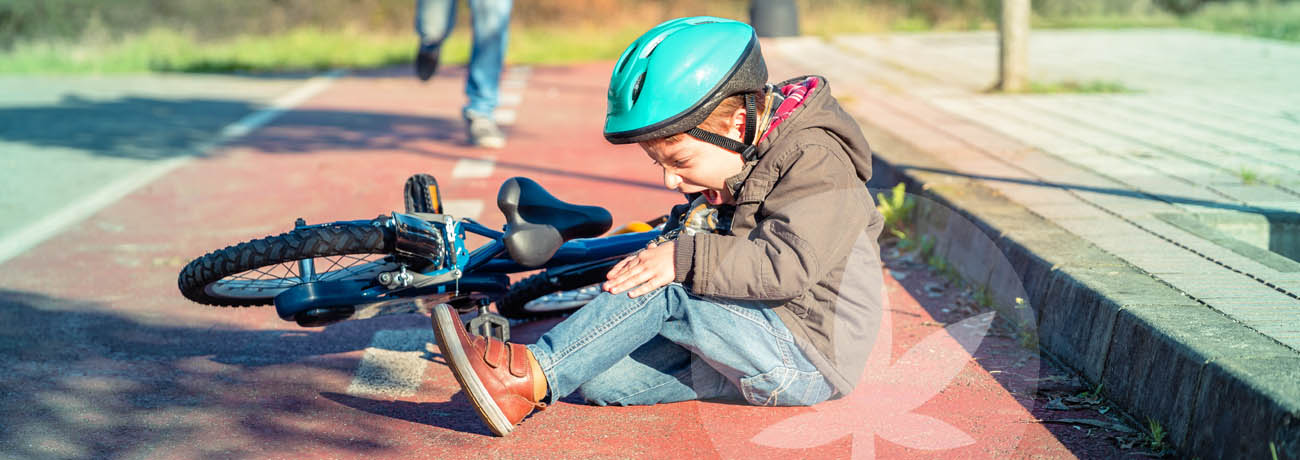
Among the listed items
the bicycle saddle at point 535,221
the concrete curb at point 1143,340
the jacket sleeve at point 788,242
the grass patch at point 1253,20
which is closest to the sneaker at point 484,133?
the concrete curb at point 1143,340

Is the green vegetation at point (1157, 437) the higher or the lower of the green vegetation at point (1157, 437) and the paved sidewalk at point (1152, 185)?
the lower

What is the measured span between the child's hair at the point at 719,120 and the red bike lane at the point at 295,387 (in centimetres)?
79

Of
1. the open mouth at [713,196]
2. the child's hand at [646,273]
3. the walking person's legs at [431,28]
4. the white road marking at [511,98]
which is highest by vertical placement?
the walking person's legs at [431,28]

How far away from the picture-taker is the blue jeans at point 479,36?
7.05 meters

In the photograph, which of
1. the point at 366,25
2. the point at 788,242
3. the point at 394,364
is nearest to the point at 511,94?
the point at 394,364

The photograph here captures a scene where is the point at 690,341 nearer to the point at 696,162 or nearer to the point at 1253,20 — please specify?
the point at 696,162

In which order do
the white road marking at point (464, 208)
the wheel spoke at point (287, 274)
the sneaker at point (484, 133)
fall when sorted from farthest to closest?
1. the sneaker at point (484, 133)
2. the white road marking at point (464, 208)
3. the wheel spoke at point (287, 274)

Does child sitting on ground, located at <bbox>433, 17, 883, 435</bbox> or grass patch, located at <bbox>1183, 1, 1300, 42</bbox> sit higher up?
child sitting on ground, located at <bbox>433, 17, 883, 435</bbox>

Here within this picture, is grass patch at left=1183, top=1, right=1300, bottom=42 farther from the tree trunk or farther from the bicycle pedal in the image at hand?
the bicycle pedal

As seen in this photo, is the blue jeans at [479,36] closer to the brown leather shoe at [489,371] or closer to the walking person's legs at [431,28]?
the walking person's legs at [431,28]

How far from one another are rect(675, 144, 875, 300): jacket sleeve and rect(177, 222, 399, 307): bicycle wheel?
1014 millimetres

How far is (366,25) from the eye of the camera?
2230 centimetres

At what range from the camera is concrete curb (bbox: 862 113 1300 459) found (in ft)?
8.13

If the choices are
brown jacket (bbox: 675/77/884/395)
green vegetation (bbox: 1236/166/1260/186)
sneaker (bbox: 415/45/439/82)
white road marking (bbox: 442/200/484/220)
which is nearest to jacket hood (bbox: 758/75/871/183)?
brown jacket (bbox: 675/77/884/395)
